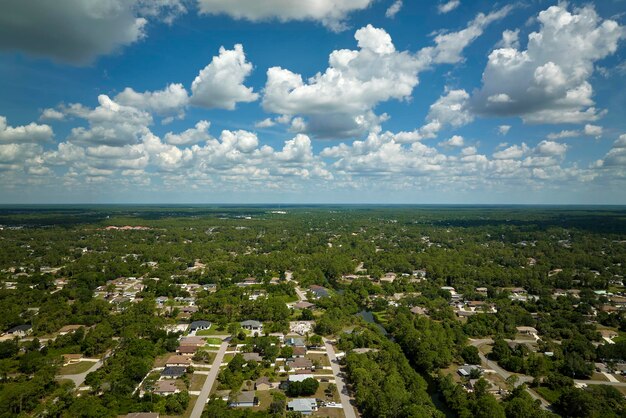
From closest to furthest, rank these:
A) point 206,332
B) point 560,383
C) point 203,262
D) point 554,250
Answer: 1. point 560,383
2. point 206,332
3. point 203,262
4. point 554,250

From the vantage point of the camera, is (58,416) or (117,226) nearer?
(58,416)

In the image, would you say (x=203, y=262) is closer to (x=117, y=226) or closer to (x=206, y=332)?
(x=206, y=332)

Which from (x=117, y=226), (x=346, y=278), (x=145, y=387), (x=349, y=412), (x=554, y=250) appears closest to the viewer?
(x=349, y=412)

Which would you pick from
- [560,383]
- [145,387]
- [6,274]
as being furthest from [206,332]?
[6,274]

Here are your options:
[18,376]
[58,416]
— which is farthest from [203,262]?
[58,416]

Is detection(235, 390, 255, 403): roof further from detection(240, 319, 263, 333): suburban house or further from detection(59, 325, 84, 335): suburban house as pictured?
detection(59, 325, 84, 335): suburban house
